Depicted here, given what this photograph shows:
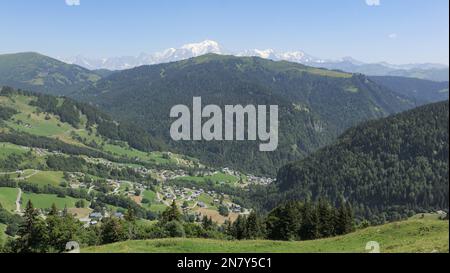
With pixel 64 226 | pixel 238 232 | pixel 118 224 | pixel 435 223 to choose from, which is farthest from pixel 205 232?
pixel 435 223

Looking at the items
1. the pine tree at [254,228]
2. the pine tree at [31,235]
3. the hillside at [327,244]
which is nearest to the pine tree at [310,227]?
the pine tree at [254,228]

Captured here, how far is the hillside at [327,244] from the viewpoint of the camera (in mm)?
39006

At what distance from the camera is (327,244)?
4606 cm

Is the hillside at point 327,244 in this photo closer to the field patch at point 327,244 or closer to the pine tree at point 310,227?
the field patch at point 327,244

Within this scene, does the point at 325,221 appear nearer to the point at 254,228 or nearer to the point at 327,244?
the point at 254,228

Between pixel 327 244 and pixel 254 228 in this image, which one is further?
pixel 254 228

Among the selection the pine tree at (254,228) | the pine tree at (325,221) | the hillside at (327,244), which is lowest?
the pine tree at (254,228)

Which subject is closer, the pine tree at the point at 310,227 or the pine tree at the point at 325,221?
the pine tree at the point at 310,227

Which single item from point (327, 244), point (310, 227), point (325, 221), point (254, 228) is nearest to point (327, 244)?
point (327, 244)
